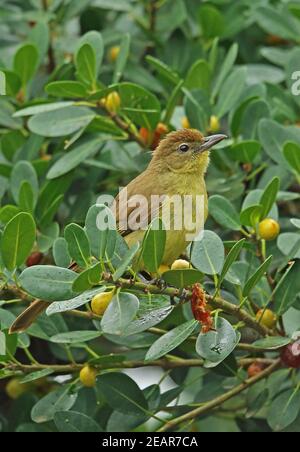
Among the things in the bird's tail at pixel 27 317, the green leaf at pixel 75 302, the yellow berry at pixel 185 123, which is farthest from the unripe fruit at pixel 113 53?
the green leaf at pixel 75 302

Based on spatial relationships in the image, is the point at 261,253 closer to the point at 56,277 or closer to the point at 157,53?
the point at 56,277

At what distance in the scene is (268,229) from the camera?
3955 mm

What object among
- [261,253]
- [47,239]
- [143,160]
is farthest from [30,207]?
[261,253]

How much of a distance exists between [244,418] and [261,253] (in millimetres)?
829

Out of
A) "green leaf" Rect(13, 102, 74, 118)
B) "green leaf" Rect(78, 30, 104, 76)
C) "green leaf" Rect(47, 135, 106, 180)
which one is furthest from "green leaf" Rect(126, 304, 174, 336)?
"green leaf" Rect(78, 30, 104, 76)

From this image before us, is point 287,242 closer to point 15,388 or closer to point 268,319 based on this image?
point 268,319

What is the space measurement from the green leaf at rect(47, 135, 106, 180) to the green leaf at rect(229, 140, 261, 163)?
621 millimetres

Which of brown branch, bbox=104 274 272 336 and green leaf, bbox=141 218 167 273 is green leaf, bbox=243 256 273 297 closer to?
brown branch, bbox=104 274 272 336

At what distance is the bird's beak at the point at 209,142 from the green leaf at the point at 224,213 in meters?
0.58

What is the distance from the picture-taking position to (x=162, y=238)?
11.1 ft

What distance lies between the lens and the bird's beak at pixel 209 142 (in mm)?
4629

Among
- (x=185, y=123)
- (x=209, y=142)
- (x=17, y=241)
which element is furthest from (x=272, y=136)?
(x=17, y=241)

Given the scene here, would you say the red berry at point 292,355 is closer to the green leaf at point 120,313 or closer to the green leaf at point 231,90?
the green leaf at point 120,313

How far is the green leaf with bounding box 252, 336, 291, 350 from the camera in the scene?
3.65 meters
